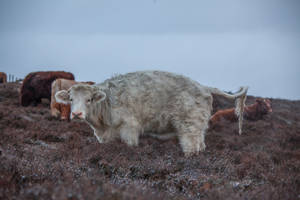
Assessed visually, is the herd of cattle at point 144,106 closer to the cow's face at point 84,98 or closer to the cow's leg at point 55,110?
the cow's face at point 84,98

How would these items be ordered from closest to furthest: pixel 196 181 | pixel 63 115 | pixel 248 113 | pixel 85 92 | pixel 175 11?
pixel 196 181, pixel 85 92, pixel 63 115, pixel 248 113, pixel 175 11

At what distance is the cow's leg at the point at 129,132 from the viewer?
234 inches

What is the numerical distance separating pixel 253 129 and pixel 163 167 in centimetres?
993

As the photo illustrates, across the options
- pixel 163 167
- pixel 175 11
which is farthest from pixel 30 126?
pixel 175 11

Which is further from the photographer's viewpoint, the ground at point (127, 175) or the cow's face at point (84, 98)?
the cow's face at point (84, 98)

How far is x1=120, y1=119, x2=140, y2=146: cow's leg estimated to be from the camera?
5.94 metres

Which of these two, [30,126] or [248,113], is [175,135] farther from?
[248,113]

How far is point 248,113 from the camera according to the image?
621 inches

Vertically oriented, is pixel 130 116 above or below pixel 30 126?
above

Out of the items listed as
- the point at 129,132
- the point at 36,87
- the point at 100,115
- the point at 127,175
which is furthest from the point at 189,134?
the point at 36,87

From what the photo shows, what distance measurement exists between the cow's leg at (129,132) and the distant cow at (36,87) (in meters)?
11.7

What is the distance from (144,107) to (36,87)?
12.1 metres

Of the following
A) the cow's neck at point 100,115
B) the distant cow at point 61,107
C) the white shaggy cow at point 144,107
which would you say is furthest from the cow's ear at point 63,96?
the distant cow at point 61,107

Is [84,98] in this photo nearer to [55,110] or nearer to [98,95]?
[98,95]
